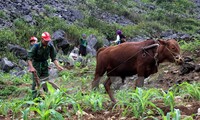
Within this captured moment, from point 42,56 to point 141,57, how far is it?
194 centimetres

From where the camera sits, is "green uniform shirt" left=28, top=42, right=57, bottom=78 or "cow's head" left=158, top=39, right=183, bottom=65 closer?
"green uniform shirt" left=28, top=42, right=57, bottom=78

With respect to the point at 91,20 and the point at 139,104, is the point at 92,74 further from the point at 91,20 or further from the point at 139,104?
the point at 91,20

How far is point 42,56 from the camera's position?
22.6 feet

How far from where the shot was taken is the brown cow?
693 centimetres

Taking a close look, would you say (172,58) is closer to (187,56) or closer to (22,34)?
(187,56)

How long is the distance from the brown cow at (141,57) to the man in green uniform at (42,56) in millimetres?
1224

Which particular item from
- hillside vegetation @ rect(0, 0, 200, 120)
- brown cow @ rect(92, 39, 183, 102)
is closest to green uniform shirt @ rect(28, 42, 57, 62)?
hillside vegetation @ rect(0, 0, 200, 120)

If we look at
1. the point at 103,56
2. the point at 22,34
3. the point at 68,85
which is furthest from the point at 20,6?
the point at 103,56

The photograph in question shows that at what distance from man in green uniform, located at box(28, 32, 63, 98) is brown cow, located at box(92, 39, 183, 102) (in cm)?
122

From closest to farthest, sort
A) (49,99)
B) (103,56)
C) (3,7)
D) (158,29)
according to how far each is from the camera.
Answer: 1. (49,99)
2. (103,56)
3. (3,7)
4. (158,29)

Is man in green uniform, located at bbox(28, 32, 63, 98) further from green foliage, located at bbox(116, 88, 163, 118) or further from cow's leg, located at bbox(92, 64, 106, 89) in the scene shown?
green foliage, located at bbox(116, 88, 163, 118)

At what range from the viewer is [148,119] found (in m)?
3.75

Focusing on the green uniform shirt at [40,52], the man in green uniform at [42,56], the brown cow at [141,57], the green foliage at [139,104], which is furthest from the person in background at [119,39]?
the green foliage at [139,104]

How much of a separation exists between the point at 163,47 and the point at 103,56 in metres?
1.34
